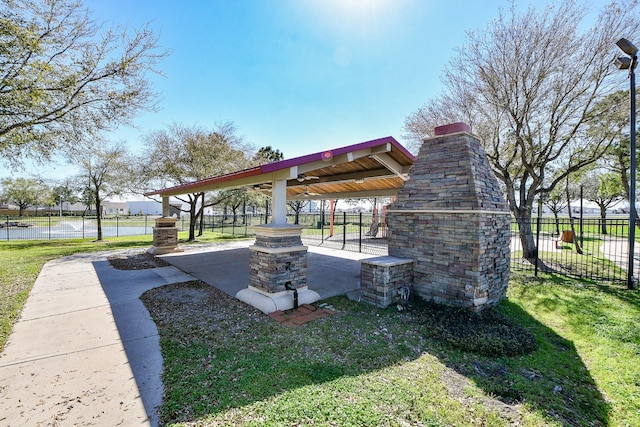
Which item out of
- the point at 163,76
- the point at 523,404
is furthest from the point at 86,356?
the point at 163,76

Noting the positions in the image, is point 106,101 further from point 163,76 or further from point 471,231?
point 471,231

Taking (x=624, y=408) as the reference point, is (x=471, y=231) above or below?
above

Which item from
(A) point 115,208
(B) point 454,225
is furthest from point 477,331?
(A) point 115,208

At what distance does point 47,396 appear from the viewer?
2.68m

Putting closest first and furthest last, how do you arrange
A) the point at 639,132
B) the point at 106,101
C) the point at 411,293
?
the point at 411,293 < the point at 106,101 < the point at 639,132

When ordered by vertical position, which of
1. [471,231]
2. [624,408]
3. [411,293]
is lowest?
[624,408]

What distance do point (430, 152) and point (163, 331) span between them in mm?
5437

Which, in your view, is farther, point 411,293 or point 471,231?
point 411,293

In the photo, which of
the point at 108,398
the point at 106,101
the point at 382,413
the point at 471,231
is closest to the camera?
the point at 382,413

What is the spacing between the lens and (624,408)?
2697mm

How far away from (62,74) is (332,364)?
8.02m

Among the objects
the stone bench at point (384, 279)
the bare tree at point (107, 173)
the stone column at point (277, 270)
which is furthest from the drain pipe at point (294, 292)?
the bare tree at point (107, 173)

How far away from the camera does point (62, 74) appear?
6.23 metres

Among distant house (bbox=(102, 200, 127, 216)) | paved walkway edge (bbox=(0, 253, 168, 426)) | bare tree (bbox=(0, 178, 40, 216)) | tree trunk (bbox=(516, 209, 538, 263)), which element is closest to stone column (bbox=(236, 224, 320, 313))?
paved walkway edge (bbox=(0, 253, 168, 426))
